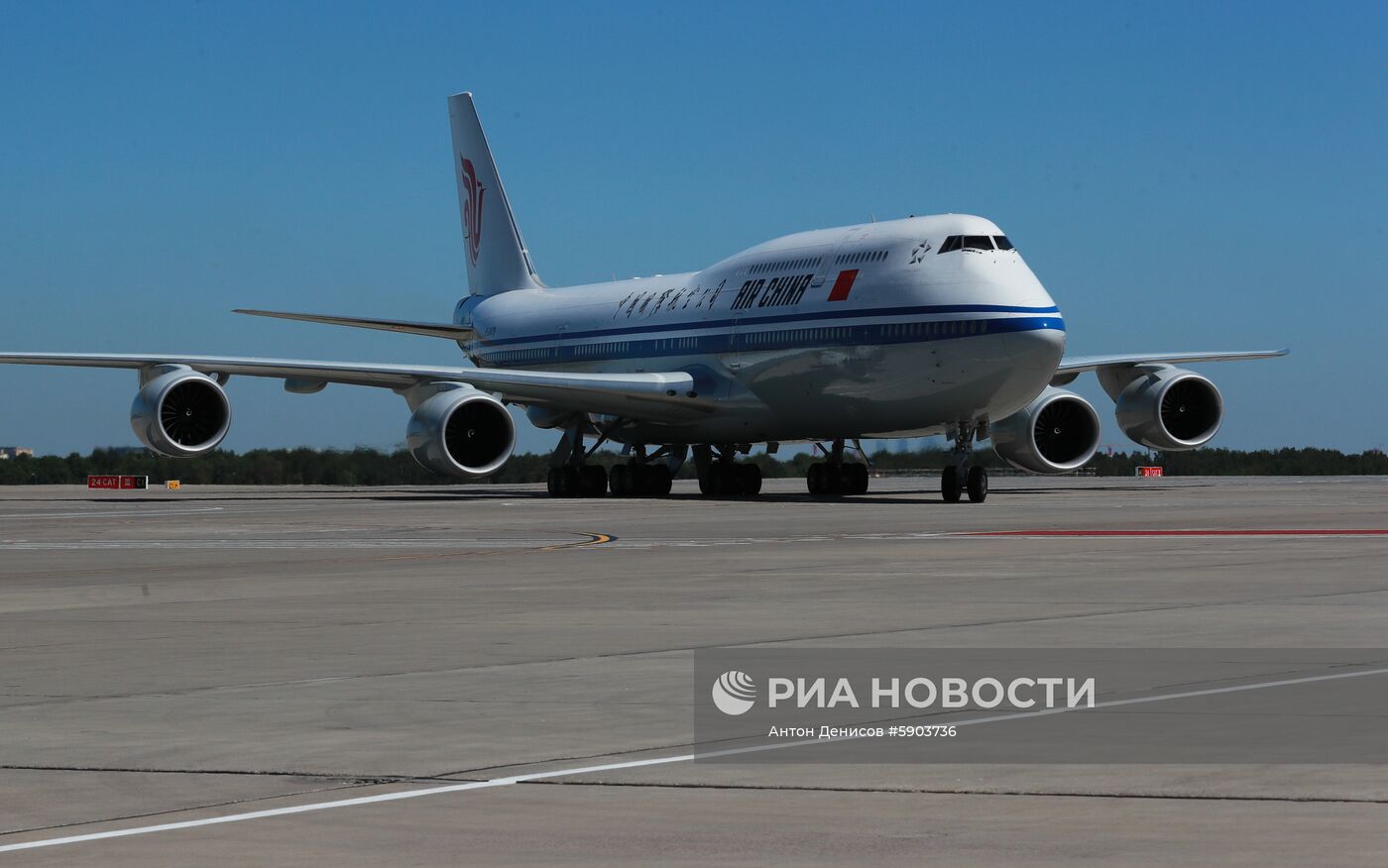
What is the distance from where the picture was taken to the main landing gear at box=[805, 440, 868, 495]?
1565 inches

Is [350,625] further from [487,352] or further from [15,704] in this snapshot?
[487,352]

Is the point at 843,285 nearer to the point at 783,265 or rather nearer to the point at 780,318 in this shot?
the point at 780,318

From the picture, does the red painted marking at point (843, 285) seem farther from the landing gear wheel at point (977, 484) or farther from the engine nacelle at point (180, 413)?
the engine nacelle at point (180, 413)

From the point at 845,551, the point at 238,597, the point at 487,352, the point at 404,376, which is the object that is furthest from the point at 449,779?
the point at 487,352

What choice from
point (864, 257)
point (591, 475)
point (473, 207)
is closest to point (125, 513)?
point (591, 475)

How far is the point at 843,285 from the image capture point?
35.6m

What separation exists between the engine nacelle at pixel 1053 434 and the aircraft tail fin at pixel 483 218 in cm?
1513

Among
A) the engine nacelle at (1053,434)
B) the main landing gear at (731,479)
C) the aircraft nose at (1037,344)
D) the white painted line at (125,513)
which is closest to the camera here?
the aircraft nose at (1037,344)

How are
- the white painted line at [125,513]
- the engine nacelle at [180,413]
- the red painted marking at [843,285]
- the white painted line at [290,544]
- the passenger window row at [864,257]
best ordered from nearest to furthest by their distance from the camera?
1. the white painted line at [290,544]
2. the white painted line at [125,513]
3. the passenger window row at [864,257]
4. the red painted marking at [843,285]
5. the engine nacelle at [180,413]

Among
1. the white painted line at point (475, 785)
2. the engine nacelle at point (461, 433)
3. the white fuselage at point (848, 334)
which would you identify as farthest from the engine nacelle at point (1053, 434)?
the white painted line at point (475, 785)

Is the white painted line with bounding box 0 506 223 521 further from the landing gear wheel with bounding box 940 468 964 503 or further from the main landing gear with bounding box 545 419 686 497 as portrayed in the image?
the landing gear wheel with bounding box 940 468 964 503

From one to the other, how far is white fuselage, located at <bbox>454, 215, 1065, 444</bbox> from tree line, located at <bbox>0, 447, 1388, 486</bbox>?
35.5 ft

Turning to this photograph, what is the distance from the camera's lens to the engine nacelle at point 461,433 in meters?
37.4

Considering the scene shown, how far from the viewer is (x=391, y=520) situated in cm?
2911
